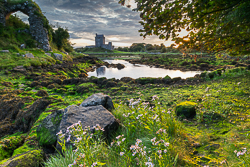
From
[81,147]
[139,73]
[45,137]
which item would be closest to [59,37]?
[139,73]

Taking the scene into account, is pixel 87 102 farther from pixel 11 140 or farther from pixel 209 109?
pixel 209 109

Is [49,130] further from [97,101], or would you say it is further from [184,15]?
[184,15]

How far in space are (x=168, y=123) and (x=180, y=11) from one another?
12.9 feet

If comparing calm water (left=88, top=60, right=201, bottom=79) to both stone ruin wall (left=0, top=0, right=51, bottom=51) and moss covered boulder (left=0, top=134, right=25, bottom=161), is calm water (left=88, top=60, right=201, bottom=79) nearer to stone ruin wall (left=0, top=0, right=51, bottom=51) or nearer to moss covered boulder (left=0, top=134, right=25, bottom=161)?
stone ruin wall (left=0, top=0, right=51, bottom=51)

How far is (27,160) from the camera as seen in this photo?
104 inches

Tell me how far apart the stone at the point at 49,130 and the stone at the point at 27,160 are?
0.50m

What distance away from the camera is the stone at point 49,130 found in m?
3.41

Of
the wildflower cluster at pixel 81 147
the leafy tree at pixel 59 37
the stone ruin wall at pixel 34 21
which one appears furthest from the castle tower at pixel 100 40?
the wildflower cluster at pixel 81 147

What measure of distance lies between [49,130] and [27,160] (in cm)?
100

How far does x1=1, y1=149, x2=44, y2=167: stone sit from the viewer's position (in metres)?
2.52

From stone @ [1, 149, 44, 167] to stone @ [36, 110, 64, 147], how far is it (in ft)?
1.63

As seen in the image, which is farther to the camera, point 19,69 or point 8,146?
point 19,69

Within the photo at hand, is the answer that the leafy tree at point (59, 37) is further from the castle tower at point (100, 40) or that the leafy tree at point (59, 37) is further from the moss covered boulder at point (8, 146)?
the castle tower at point (100, 40)

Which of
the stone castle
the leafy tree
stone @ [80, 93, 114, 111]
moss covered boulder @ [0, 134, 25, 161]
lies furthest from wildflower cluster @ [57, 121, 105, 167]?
the stone castle
